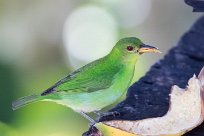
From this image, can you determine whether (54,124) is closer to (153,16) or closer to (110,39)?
(110,39)

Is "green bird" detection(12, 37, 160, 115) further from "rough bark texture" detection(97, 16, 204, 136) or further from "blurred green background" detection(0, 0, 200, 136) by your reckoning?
"blurred green background" detection(0, 0, 200, 136)

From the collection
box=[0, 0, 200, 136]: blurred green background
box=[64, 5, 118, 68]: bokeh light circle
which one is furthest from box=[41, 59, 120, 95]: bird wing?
box=[64, 5, 118, 68]: bokeh light circle

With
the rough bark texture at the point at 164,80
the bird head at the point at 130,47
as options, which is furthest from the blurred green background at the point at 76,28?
the bird head at the point at 130,47

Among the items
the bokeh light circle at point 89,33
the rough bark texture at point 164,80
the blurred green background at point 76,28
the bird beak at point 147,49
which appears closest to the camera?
the rough bark texture at point 164,80

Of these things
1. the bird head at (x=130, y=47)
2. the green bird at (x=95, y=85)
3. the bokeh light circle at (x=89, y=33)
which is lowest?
the bokeh light circle at (x=89, y=33)

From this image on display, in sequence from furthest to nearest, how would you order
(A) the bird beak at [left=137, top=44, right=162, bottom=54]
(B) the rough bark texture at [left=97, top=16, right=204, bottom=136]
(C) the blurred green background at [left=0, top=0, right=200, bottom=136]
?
(C) the blurred green background at [left=0, top=0, right=200, bottom=136] → (A) the bird beak at [left=137, top=44, right=162, bottom=54] → (B) the rough bark texture at [left=97, top=16, right=204, bottom=136]

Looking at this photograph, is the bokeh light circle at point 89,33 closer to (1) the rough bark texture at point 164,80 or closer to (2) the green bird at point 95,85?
(1) the rough bark texture at point 164,80

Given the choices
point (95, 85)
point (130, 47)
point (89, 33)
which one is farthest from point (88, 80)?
point (89, 33)

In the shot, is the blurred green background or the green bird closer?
the green bird
